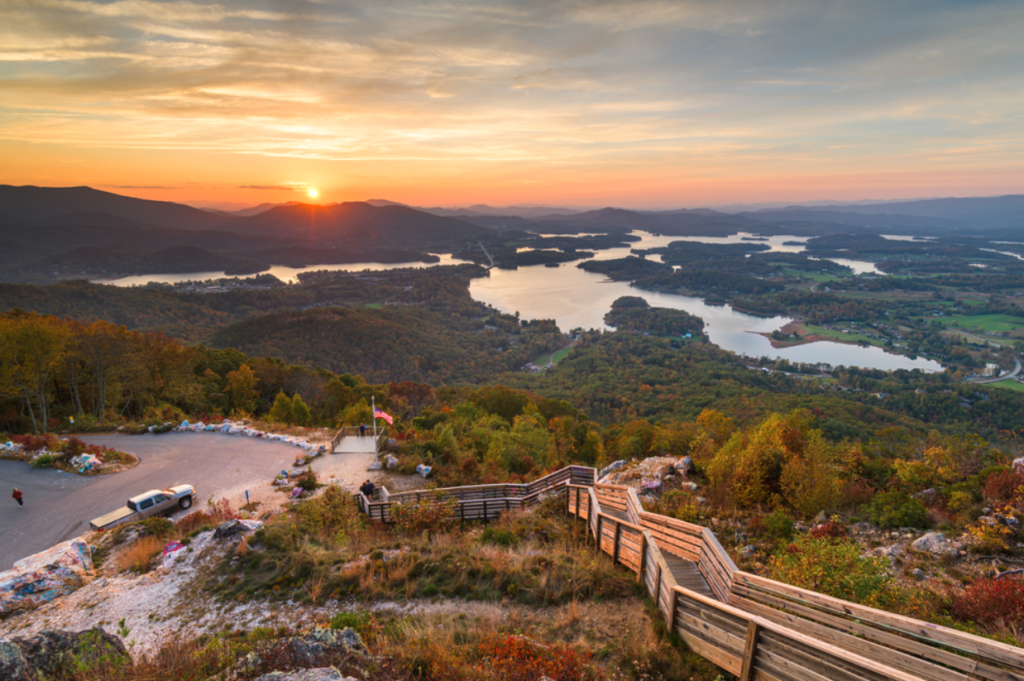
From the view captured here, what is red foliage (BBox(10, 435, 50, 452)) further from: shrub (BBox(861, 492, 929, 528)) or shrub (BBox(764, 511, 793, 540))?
shrub (BBox(861, 492, 929, 528))

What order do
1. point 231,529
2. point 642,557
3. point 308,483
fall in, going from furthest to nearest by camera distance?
point 308,483, point 231,529, point 642,557

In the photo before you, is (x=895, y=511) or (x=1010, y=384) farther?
(x=1010, y=384)

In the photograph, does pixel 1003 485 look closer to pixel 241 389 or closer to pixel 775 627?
pixel 775 627

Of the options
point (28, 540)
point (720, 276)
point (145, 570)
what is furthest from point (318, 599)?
point (720, 276)


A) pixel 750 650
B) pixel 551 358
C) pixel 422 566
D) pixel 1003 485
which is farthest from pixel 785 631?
pixel 551 358

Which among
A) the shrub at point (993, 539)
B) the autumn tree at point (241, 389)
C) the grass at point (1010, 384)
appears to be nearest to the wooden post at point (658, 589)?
the shrub at point (993, 539)

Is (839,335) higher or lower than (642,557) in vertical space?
lower

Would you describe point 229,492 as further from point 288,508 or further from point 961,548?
point 961,548

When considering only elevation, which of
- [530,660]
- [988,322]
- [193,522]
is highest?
[530,660]
